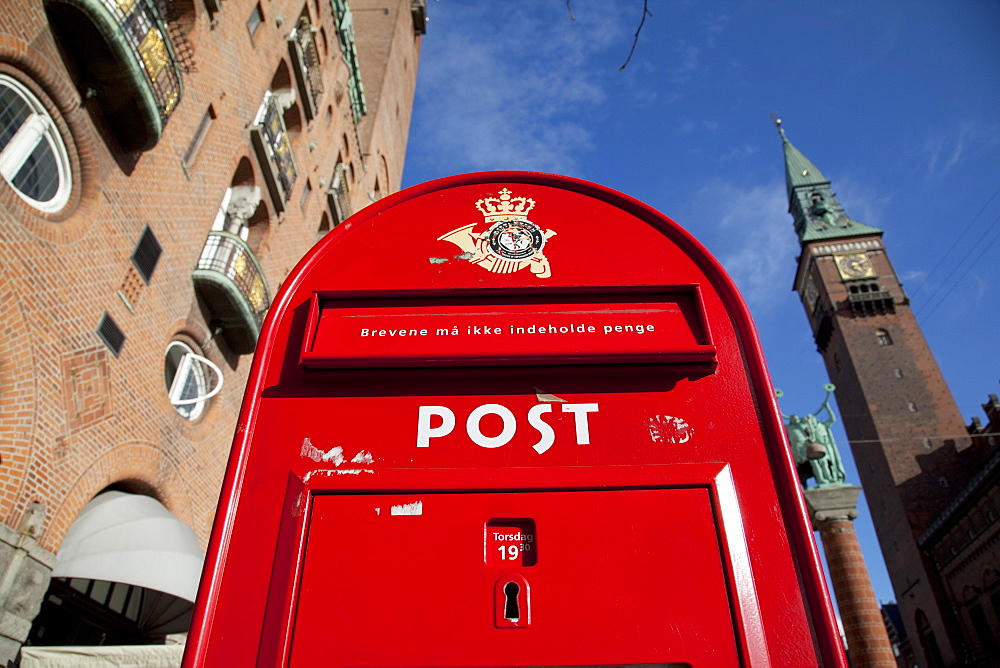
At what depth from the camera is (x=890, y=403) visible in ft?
130

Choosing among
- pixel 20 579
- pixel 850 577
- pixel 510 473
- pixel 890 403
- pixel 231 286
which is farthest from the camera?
pixel 890 403

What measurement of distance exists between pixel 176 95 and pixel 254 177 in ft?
11.3

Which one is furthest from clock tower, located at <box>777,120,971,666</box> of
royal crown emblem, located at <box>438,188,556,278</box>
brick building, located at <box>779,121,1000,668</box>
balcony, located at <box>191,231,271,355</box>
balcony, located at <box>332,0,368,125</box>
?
royal crown emblem, located at <box>438,188,556,278</box>

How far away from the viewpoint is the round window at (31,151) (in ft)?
22.5

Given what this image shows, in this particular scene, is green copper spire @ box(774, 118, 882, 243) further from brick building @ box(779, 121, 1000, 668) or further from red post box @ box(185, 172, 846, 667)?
red post box @ box(185, 172, 846, 667)

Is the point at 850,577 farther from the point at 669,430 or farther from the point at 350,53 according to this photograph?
the point at 350,53

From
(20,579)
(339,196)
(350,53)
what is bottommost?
(20,579)

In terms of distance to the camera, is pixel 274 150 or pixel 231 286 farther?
pixel 274 150

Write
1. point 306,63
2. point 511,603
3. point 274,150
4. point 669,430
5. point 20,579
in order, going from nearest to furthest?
1. point 511,603
2. point 669,430
3. point 20,579
4. point 274,150
5. point 306,63

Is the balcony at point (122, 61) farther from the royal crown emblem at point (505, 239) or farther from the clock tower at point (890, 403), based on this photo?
the clock tower at point (890, 403)

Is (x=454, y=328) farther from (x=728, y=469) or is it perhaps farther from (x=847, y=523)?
(x=847, y=523)

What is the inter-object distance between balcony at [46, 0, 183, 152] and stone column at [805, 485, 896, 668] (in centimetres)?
1194

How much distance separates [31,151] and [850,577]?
13648 millimetres

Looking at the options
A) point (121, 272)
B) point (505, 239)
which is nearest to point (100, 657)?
point (121, 272)
